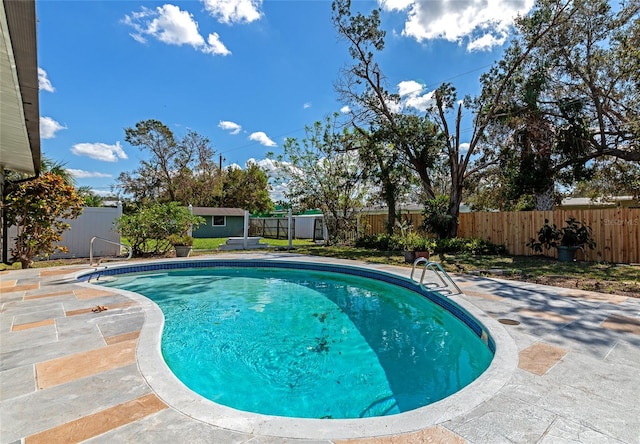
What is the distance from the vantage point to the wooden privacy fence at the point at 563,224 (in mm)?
9680

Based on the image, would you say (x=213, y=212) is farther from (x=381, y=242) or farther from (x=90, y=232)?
(x=381, y=242)

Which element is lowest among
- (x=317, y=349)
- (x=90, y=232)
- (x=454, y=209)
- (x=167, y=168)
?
(x=317, y=349)

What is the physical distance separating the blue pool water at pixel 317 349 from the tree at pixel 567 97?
372 inches

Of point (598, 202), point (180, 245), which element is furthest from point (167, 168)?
point (598, 202)

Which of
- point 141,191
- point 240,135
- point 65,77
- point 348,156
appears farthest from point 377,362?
point 240,135

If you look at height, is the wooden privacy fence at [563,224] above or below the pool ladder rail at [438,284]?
above

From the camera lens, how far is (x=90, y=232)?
1149cm

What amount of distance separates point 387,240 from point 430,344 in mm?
9917

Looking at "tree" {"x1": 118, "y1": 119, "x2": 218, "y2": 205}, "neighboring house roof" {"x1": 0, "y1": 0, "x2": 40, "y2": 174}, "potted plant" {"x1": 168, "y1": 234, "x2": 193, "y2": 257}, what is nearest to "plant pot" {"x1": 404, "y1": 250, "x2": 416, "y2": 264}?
"potted plant" {"x1": 168, "y1": 234, "x2": 193, "y2": 257}

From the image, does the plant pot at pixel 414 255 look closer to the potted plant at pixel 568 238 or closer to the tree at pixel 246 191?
the potted plant at pixel 568 238

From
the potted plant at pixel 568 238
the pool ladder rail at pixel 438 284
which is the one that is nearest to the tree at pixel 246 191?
the potted plant at pixel 568 238

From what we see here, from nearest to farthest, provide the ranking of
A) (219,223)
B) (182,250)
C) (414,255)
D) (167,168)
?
(414,255) < (182,250) < (219,223) < (167,168)

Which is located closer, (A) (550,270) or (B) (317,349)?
(B) (317,349)

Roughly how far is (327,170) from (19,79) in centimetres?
1319
